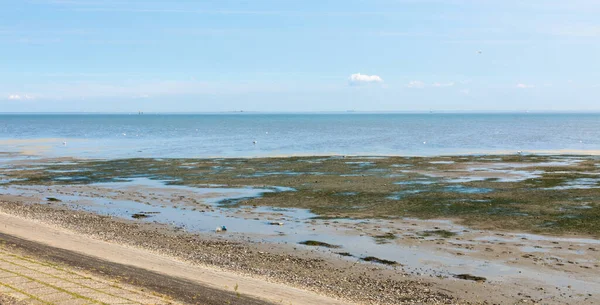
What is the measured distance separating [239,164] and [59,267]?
42265 mm

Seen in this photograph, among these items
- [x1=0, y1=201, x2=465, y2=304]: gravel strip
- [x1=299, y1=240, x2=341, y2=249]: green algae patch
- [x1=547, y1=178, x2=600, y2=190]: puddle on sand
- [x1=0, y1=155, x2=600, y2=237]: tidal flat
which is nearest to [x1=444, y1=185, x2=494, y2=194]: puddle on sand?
[x1=0, y1=155, x2=600, y2=237]: tidal flat

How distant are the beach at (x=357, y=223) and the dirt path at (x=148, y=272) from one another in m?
0.30

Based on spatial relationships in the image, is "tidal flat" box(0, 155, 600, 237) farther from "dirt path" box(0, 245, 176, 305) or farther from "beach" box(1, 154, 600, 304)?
"dirt path" box(0, 245, 176, 305)

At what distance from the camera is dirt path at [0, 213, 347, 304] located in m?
16.4

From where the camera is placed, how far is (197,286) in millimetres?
17609

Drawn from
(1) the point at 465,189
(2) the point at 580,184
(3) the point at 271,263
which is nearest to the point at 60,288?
(3) the point at 271,263

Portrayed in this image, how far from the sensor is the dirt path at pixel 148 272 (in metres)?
16.4

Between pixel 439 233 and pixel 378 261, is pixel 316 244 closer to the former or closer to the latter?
pixel 378 261

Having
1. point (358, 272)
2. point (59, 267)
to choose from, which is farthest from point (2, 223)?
point (358, 272)

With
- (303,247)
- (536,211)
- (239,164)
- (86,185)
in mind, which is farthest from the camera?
(239,164)

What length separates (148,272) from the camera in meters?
19.2

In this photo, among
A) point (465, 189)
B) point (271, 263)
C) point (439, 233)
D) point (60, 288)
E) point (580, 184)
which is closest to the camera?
point (60, 288)

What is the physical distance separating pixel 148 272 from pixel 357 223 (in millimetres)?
13003

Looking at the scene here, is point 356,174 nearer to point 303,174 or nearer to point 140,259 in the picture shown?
point 303,174
